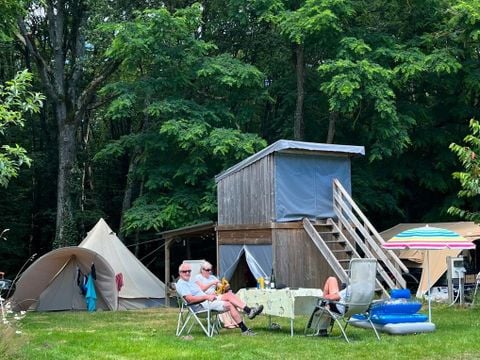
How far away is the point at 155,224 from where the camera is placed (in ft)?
51.3

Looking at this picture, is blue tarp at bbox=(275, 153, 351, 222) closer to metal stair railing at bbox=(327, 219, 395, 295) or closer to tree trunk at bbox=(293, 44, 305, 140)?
metal stair railing at bbox=(327, 219, 395, 295)

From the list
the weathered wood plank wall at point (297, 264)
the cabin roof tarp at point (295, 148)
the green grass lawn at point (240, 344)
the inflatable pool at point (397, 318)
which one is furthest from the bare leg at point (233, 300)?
the cabin roof tarp at point (295, 148)

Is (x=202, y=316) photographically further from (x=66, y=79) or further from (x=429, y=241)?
(x=66, y=79)

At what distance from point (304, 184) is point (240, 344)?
221 inches

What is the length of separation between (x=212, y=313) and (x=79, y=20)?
16301mm

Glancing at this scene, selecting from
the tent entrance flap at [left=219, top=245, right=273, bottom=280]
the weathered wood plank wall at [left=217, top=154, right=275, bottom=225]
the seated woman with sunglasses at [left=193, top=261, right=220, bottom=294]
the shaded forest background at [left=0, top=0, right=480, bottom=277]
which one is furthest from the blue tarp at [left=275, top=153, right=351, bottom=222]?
the seated woman with sunglasses at [left=193, top=261, right=220, bottom=294]

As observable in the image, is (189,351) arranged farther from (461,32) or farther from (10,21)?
(461,32)

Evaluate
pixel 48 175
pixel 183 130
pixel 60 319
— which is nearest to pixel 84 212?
pixel 48 175

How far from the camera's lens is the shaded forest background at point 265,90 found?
15.1 metres

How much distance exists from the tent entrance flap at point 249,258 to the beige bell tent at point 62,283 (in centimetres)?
256

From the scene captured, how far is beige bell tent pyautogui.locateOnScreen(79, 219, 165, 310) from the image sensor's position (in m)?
14.4

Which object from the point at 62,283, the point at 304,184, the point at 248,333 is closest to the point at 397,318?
the point at 248,333

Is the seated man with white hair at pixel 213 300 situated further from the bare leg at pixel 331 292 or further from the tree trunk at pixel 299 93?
the tree trunk at pixel 299 93

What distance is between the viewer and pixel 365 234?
11.3m
